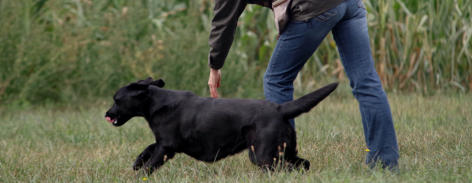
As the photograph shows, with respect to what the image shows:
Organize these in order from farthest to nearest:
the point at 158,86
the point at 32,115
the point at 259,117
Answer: the point at 32,115 → the point at 158,86 → the point at 259,117

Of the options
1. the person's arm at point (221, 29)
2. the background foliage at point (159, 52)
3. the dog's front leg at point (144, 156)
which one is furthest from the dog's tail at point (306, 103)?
the background foliage at point (159, 52)

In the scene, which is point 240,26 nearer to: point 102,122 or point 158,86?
point 102,122

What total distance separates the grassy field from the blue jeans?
215mm

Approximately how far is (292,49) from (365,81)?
18.5 inches

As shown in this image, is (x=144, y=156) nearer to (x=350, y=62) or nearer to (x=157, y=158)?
(x=157, y=158)

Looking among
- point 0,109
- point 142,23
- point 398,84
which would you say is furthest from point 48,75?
point 398,84

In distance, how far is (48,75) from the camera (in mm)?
7078

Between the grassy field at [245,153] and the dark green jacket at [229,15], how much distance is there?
2.39 feet

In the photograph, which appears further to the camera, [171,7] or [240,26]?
[171,7]

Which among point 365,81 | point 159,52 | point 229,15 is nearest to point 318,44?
point 365,81

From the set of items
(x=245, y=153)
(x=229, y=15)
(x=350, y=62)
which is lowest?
(x=245, y=153)

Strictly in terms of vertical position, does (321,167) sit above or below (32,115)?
above

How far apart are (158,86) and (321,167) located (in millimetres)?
1140

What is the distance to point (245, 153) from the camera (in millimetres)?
4285
